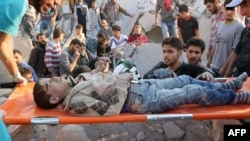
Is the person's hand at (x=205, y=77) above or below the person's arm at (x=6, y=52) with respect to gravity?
below

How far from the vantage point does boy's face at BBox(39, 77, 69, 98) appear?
2.69 metres

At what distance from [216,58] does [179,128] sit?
1012 mm

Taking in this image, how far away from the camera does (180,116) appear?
2432 millimetres

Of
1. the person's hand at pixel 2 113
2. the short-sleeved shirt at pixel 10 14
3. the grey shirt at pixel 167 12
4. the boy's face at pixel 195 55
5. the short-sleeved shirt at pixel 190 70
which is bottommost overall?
the person's hand at pixel 2 113

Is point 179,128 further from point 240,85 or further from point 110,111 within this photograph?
point 110,111

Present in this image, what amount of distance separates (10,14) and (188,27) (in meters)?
3.69

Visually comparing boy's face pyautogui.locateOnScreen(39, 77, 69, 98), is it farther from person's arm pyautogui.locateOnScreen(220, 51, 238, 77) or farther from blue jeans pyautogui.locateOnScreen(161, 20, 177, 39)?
blue jeans pyautogui.locateOnScreen(161, 20, 177, 39)

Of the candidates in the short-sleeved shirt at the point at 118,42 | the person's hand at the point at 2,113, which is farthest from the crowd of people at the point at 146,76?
the short-sleeved shirt at the point at 118,42

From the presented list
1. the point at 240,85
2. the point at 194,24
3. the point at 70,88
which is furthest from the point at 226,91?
the point at 194,24

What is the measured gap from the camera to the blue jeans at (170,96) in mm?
2604

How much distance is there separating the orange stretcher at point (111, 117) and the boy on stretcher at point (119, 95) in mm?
51

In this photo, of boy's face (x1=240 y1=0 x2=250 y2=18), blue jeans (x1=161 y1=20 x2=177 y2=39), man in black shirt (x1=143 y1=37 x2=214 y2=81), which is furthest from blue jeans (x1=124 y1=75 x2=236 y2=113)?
blue jeans (x1=161 y1=20 x2=177 y2=39)

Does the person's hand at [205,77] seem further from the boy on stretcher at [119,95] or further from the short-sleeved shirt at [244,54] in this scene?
the short-sleeved shirt at [244,54]

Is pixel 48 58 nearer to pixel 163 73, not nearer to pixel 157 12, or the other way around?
pixel 163 73
